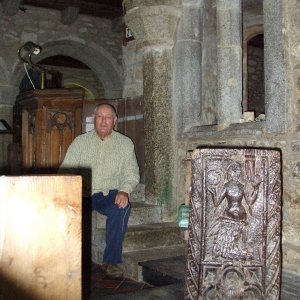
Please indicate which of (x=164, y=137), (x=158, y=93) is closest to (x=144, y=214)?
(x=164, y=137)

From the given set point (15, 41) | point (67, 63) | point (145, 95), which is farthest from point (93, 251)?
point (67, 63)

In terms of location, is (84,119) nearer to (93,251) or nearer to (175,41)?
(175,41)

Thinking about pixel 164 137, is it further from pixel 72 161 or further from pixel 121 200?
pixel 121 200

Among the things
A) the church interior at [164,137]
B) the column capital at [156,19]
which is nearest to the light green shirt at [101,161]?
the church interior at [164,137]

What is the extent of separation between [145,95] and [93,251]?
1.57 m

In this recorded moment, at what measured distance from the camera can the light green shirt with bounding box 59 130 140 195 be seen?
3.44 meters

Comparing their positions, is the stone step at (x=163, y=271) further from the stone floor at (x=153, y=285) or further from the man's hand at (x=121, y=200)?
the man's hand at (x=121, y=200)

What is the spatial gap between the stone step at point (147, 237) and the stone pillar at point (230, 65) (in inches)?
39.4

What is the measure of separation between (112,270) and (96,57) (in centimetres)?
668

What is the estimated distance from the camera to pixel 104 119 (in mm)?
3469

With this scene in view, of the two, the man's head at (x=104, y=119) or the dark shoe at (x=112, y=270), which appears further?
the man's head at (x=104, y=119)

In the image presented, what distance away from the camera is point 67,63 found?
12.0 metres

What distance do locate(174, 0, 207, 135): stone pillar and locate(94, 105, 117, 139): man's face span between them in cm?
77

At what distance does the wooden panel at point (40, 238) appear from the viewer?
46.0 inches
